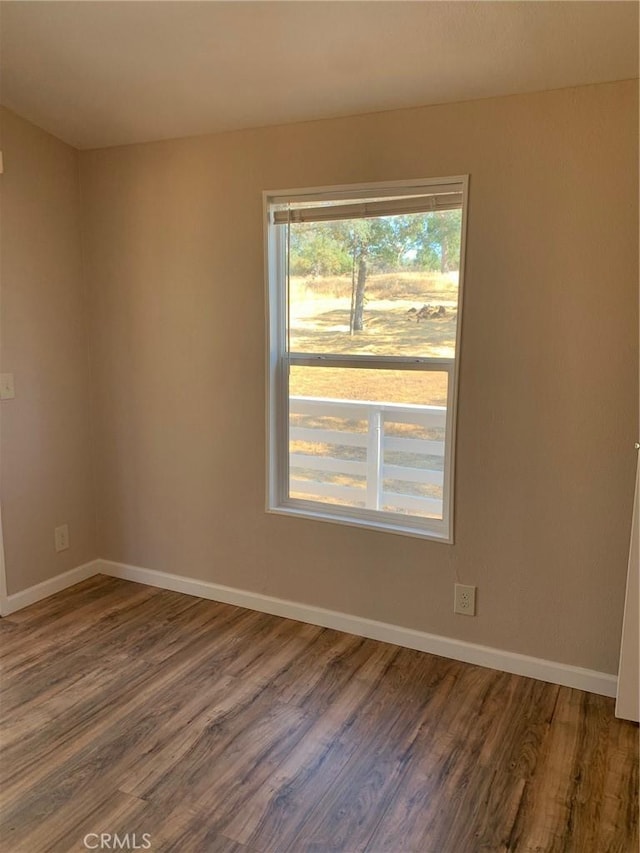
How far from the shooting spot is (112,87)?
2.56 meters

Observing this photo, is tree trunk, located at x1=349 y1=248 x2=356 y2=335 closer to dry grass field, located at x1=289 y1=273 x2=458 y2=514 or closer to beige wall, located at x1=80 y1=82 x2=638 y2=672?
dry grass field, located at x1=289 y1=273 x2=458 y2=514

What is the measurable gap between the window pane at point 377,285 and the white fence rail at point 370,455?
0.84 ft

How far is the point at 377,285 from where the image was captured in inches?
105

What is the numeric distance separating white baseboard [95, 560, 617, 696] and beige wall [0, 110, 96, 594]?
1.62 ft

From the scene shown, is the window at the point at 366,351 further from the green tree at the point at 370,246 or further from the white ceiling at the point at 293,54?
the white ceiling at the point at 293,54

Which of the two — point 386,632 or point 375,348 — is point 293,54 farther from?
point 386,632

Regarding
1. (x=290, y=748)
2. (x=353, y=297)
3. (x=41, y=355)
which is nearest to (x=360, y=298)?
(x=353, y=297)

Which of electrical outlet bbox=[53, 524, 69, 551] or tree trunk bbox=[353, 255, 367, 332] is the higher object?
tree trunk bbox=[353, 255, 367, 332]

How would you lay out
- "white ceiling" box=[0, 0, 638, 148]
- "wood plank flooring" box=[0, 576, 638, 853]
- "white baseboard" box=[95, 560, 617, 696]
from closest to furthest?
"wood plank flooring" box=[0, 576, 638, 853]
"white ceiling" box=[0, 0, 638, 148]
"white baseboard" box=[95, 560, 617, 696]

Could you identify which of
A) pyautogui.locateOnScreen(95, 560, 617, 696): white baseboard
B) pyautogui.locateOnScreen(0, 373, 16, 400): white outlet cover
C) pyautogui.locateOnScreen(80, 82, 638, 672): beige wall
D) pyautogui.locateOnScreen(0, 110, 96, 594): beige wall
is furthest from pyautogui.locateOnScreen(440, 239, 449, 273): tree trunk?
pyautogui.locateOnScreen(0, 373, 16, 400): white outlet cover

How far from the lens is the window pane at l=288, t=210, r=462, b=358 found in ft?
8.36

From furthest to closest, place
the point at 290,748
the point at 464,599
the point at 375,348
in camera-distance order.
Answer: the point at 375,348 < the point at 464,599 < the point at 290,748

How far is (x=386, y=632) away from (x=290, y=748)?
2.66 feet

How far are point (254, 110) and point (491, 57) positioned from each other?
997 millimetres
